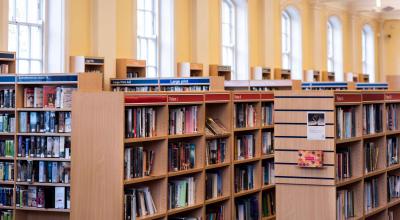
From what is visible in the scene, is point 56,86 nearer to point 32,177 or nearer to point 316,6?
point 32,177

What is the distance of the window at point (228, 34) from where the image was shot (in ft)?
56.1

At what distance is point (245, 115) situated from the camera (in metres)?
9.07

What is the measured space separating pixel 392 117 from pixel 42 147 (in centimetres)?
445

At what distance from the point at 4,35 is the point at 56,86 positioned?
2.30 metres

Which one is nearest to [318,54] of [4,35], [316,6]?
[316,6]

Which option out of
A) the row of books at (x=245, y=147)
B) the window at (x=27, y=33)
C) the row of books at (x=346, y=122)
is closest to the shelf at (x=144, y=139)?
the row of books at (x=346, y=122)

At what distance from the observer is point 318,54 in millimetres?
21500

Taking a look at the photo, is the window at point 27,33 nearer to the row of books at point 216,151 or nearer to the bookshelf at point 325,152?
the row of books at point 216,151

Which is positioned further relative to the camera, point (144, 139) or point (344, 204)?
point (344, 204)

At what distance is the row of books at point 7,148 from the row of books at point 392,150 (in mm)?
4737

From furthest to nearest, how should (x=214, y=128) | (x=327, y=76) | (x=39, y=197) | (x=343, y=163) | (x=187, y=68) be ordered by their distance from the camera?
(x=327, y=76), (x=187, y=68), (x=39, y=197), (x=214, y=128), (x=343, y=163)

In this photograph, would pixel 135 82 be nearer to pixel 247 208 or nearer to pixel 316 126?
pixel 247 208

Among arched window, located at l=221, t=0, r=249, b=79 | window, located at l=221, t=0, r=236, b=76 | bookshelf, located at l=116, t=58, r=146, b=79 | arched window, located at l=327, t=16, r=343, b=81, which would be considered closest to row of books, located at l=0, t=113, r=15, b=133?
bookshelf, located at l=116, t=58, r=146, b=79

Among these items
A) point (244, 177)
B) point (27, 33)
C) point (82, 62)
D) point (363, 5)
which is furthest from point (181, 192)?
point (363, 5)
